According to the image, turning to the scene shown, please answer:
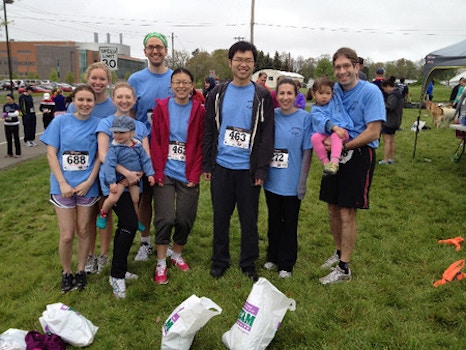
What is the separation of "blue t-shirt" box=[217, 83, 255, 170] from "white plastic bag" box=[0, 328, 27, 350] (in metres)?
1.94

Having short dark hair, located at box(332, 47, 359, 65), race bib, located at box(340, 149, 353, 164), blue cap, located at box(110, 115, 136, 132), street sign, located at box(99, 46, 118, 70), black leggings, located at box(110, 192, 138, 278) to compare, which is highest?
street sign, located at box(99, 46, 118, 70)

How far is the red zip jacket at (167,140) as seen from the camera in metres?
3.45

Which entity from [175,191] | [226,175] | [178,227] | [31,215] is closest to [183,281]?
[178,227]

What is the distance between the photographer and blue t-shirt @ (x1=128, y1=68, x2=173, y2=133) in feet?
12.0

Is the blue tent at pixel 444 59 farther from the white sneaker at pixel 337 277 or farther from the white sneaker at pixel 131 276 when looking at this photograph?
the white sneaker at pixel 131 276

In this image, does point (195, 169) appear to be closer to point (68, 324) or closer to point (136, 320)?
point (136, 320)

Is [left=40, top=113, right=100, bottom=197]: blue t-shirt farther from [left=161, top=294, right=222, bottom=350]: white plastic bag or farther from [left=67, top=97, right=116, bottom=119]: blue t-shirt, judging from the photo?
[left=161, top=294, right=222, bottom=350]: white plastic bag

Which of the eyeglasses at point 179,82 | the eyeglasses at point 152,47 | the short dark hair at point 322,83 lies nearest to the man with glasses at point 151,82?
the eyeglasses at point 152,47

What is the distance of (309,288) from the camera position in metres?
3.45

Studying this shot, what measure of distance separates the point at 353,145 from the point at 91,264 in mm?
2717

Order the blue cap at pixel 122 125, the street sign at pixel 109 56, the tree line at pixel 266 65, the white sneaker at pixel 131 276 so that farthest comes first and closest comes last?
the tree line at pixel 266 65, the street sign at pixel 109 56, the white sneaker at pixel 131 276, the blue cap at pixel 122 125

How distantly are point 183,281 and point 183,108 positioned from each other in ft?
5.21

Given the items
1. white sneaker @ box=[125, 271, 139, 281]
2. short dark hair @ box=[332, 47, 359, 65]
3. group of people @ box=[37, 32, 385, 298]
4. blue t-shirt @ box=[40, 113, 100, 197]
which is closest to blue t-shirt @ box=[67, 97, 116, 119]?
group of people @ box=[37, 32, 385, 298]

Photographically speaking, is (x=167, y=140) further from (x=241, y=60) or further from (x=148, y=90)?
(x=241, y=60)
